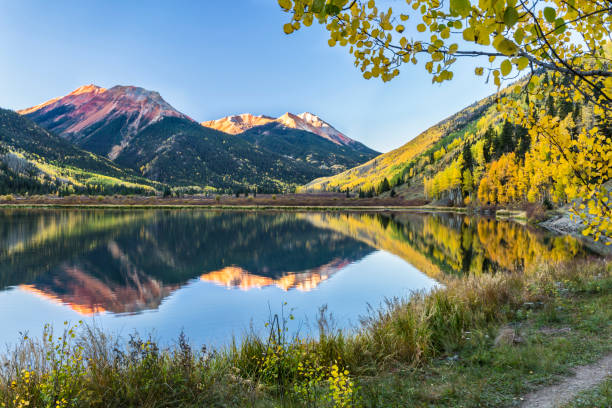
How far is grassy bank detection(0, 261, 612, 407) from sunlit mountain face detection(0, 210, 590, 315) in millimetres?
6268

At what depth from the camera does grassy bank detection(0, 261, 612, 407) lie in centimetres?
579

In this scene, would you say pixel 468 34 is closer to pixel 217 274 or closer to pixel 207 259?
pixel 217 274

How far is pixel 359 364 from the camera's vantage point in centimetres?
797

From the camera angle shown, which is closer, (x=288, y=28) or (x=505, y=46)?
(x=505, y=46)

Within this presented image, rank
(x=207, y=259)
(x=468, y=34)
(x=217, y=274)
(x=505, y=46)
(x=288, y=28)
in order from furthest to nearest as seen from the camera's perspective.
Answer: (x=207, y=259), (x=217, y=274), (x=288, y=28), (x=468, y=34), (x=505, y=46)

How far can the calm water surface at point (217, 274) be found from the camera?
53.9ft

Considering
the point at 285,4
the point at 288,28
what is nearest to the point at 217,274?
the point at 288,28

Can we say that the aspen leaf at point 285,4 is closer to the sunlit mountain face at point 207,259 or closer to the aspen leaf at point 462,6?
the aspen leaf at point 462,6

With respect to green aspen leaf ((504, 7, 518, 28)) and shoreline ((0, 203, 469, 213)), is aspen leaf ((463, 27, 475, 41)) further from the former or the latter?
shoreline ((0, 203, 469, 213))

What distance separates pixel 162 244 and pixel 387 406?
131 ft

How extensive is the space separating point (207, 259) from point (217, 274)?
23.2 ft

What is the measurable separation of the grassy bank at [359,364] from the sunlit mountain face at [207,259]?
627 cm

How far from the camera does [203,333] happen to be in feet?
47.8

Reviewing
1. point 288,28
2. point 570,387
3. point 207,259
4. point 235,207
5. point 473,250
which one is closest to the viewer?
point 288,28
